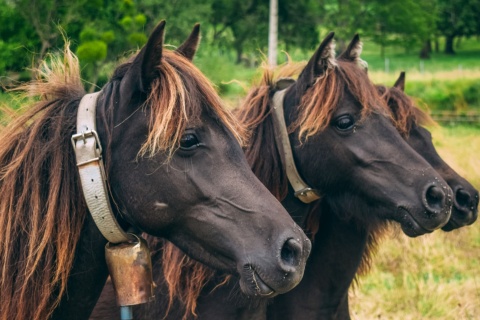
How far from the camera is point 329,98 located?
146 inches

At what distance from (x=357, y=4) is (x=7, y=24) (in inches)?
1335

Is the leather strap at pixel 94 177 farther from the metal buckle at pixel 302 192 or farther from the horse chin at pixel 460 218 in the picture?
the horse chin at pixel 460 218

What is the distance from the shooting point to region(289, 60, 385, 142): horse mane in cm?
367

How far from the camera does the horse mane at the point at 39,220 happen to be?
8.18 ft

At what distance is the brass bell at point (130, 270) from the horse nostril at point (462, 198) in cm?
260

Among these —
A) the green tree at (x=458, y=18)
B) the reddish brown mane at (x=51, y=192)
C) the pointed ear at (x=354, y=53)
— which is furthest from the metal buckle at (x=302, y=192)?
the green tree at (x=458, y=18)

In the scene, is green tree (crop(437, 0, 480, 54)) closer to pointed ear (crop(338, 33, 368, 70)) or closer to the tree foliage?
the tree foliage

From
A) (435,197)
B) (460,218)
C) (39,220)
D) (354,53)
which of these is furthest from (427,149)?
(39,220)

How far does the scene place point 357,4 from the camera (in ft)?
132

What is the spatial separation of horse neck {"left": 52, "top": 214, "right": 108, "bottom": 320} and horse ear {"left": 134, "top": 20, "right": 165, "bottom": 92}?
0.57 metres

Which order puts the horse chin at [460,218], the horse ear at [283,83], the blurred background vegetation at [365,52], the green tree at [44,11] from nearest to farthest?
the horse ear at [283,83] → the horse chin at [460,218] → the blurred background vegetation at [365,52] → the green tree at [44,11]

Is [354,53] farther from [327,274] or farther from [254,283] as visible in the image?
[254,283]

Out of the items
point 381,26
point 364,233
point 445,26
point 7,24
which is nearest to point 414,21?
point 381,26

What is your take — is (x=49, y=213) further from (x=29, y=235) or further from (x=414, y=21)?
(x=414, y=21)
